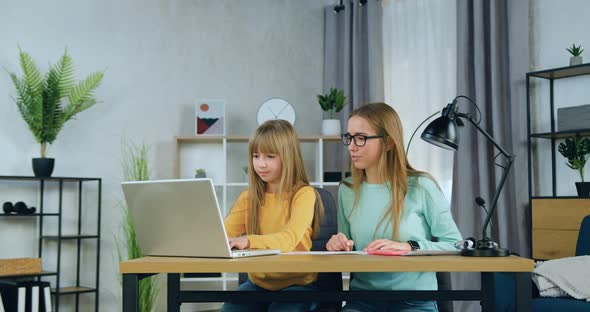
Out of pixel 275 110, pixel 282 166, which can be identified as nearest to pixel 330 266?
pixel 282 166

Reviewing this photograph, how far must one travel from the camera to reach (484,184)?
4.32 m

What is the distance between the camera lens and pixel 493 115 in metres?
4.26

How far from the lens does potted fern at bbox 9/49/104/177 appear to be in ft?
14.3

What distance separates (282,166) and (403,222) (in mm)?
417

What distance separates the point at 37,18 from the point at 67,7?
231mm

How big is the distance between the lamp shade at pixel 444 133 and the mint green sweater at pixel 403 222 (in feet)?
0.84

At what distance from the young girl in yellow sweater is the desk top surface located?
0.47 metres

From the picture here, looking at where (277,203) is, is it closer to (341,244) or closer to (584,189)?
(341,244)

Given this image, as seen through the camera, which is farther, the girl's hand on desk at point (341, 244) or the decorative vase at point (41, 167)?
the decorative vase at point (41, 167)

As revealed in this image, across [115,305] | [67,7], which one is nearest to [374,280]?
[115,305]

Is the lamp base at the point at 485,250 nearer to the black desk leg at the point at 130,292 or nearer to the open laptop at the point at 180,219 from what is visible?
the open laptop at the point at 180,219

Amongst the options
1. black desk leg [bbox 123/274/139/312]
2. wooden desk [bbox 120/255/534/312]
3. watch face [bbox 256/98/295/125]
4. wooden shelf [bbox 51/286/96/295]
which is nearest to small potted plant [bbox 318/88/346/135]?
Answer: watch face [bbox 256/98/295/125]

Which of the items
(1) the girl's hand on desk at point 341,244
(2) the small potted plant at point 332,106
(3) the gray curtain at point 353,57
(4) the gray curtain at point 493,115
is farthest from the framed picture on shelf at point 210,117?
(1) the girl's hand on desk at point 341,244

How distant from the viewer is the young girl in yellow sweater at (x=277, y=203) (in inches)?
84.6
